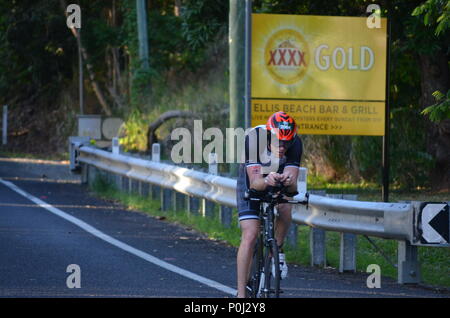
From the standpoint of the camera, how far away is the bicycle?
754cm

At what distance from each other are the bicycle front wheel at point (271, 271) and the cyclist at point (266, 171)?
82 mm

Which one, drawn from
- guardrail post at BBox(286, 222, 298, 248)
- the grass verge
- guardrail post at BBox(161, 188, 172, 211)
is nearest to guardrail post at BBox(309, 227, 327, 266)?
the grass verge

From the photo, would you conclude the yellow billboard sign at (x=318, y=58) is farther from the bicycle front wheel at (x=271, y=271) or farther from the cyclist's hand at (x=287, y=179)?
the bicycle front wheel at (x=271, y=271)

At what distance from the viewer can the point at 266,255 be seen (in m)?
7.69

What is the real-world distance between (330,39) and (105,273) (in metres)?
7.20

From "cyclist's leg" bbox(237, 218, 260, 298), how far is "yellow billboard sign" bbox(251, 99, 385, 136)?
8.06 metres

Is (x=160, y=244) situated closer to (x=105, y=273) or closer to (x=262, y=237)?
(x=105, y=273)

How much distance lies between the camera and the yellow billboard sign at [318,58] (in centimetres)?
1572

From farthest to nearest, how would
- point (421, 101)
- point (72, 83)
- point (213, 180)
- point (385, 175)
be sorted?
point (72, 83), point (421, 101), point (385, 175), point (213, 180)

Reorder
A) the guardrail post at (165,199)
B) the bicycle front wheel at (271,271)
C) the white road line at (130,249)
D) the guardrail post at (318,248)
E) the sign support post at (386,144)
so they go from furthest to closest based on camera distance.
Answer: the guardrail post at (165,199), the sign support post at (386,144), the guardrail post at (318,248), the white road line at (130,249), the bicycle front wheel at (271,271)

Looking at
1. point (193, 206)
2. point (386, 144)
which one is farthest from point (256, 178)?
point (386, 144)

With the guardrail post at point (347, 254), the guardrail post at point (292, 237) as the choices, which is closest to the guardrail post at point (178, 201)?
the guardrail post at point (292, 237)

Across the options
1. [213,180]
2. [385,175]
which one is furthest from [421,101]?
[213,180]

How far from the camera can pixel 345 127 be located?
52.5 ft
